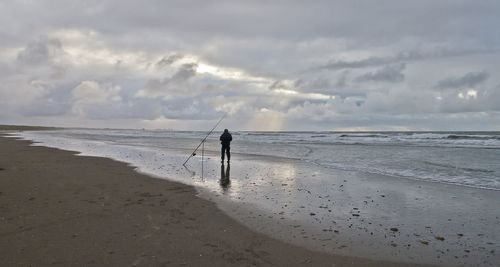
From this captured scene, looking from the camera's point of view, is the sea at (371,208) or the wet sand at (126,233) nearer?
the wet sand at (126,233)

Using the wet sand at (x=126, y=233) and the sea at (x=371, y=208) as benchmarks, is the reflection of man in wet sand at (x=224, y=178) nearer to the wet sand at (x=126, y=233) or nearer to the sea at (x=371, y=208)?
the sea at (x=371, y=208)

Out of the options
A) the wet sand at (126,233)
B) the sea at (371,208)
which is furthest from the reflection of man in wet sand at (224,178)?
the wet sand at (126,233)

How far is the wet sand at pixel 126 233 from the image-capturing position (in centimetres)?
615

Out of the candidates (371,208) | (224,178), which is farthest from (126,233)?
(224,178)

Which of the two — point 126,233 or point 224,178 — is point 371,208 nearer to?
point 126,233

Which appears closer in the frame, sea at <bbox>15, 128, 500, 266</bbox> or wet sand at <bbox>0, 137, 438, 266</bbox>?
wet sand at <bbox>0, 137, 438, 266</bbox>

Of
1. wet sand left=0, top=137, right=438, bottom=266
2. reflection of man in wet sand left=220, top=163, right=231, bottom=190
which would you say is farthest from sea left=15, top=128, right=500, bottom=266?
wet sand left=0, top=137, right=438, bottom=266

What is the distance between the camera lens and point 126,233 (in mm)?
7379

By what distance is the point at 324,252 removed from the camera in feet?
22.1

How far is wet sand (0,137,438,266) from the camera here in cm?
615

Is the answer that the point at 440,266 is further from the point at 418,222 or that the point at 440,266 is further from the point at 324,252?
the point at 418,222

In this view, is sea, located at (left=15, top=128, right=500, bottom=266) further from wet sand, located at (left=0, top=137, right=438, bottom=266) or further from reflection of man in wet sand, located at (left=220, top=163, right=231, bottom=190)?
wet sand, located at (left=0, top=137, right=438, bottom=266)

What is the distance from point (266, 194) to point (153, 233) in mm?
5141

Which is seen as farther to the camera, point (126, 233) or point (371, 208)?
point (371, 208)
